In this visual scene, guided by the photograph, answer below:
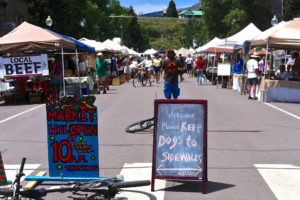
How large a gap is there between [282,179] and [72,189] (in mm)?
2872

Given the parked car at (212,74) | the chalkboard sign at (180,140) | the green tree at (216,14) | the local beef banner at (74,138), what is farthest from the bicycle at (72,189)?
the green tree at (216,14)

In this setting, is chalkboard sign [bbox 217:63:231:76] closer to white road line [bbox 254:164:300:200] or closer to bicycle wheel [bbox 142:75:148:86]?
bicycle wheel [bbox 142:75:148:86]

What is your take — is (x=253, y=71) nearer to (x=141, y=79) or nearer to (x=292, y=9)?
(x=141, y=79)

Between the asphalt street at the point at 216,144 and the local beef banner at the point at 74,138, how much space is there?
0.38 metres

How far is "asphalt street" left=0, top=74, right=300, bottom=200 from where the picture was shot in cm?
594

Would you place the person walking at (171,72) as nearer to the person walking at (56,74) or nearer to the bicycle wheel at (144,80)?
the person walking at (56,74)

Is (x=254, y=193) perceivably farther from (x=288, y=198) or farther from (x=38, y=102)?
(x=38, y=102)

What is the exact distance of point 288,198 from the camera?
5406mm

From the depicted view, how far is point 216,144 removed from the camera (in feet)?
28.6

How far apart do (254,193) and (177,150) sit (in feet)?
3.52

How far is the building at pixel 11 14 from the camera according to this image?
113 ft

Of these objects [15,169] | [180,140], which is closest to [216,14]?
[15,169]

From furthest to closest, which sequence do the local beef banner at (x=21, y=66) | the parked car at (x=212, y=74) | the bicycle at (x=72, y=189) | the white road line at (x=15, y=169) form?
the parked car at (x=212, y=74)
the local beef banner at (x=21, y=66)
the white road line at (x=15, y=169)
the bicycle at (x=72, y=189)

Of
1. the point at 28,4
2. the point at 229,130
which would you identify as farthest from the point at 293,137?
the point at 28,4
